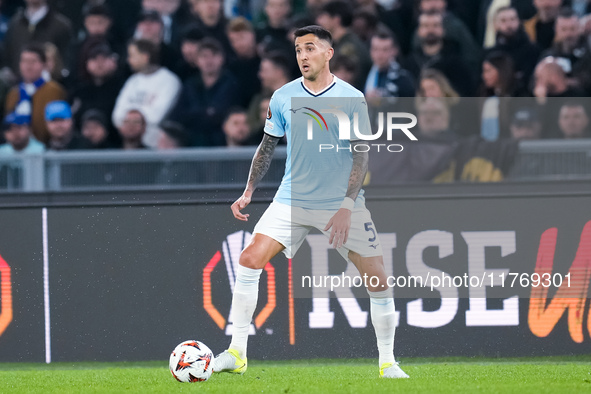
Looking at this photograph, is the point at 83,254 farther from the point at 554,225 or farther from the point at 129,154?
the point at 554,225

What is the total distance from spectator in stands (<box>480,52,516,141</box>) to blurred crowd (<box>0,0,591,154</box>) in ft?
0.04

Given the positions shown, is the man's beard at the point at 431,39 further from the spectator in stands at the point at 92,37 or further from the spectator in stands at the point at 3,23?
the spectator in stands at the point at 3,23

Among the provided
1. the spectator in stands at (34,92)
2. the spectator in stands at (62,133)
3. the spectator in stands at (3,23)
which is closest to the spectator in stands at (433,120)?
the spectator in stands at (62,133)

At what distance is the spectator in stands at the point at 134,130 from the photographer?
920cm

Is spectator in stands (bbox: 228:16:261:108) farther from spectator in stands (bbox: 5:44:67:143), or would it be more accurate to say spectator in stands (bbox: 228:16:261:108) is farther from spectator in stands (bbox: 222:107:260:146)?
spectator in stands (bbox: 5:44:67:143)

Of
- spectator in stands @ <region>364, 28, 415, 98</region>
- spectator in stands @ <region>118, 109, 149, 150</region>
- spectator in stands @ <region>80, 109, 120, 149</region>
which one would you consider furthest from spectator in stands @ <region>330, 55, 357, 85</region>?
spectator in stands @ <region>80, 109, 120, 149</region>

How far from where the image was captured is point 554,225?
757 centimetres

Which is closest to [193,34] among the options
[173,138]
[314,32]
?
[173,138]

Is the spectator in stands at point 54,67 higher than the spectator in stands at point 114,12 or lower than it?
lower

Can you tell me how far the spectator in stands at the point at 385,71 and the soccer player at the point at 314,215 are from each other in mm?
2856

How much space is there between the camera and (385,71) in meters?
9.20

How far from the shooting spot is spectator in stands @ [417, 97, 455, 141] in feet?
25.0

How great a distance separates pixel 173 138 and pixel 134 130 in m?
0.38

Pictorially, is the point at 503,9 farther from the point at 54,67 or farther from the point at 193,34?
the point at 54,67
